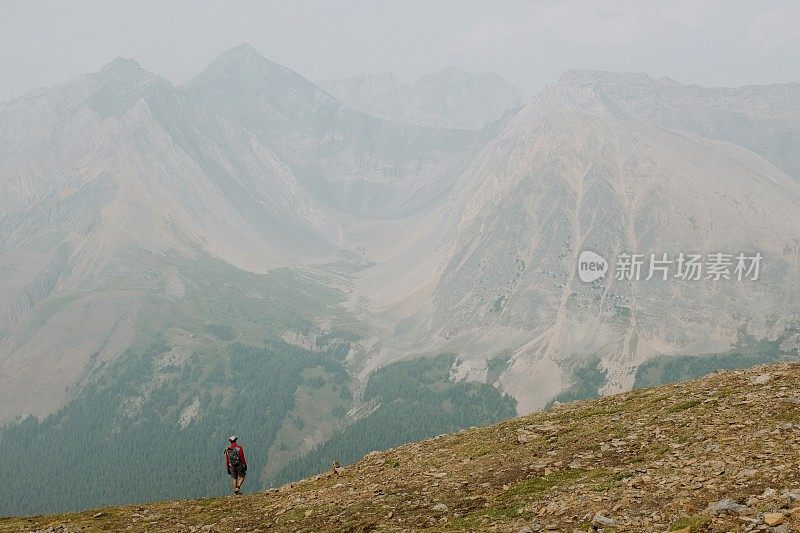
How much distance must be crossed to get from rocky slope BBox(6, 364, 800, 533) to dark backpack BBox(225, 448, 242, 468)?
376cm

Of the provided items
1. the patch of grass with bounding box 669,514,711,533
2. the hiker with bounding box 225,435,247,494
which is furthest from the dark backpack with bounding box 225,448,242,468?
the patch of grass with bounding box 669,514,711,533

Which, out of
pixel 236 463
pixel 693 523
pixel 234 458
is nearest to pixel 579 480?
pixel 693 523

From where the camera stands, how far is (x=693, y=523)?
51.1ft

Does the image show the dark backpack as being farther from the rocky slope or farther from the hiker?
the rocky slope

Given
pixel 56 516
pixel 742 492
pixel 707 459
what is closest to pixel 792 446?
pixel 707 459

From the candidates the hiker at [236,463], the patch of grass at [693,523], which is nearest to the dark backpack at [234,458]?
the hiker at [236,463]

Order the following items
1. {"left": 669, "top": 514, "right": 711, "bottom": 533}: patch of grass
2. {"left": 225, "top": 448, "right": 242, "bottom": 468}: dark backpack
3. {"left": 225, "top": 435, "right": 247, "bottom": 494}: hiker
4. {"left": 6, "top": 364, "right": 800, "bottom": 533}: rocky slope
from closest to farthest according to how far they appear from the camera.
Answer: {"left": 669, "top": 514, "right": 711, "bottom": 533}: patch of grass
{"left": 6, "top": 364, "right": 800, "bottom": 533}: rocky slope
{"left": 225, "top": 435, "right": 247, "bottom": 494}: hiker
{"left": 225, "top": 448, "right": 242, "bottom": 468}: dark backpack

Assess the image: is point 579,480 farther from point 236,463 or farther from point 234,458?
point 236,463

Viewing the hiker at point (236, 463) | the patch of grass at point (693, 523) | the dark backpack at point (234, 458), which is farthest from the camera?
the dark backpack at point (234, 458)

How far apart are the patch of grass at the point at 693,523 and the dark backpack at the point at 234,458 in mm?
24809

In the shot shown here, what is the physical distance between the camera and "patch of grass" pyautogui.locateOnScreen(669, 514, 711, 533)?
15312 mm

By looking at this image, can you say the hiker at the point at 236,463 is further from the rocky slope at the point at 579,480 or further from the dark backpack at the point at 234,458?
the rocky slope at the point at 579,480

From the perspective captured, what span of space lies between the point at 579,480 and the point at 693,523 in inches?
235

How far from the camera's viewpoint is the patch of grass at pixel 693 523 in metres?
15.3
